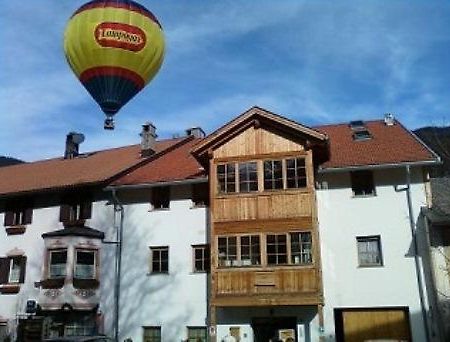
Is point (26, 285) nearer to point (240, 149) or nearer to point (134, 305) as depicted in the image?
point (134, 305)

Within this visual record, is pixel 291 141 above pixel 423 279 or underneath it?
above

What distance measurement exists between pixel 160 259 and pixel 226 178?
5.07m

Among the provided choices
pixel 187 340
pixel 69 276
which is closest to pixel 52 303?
pixel 69 276

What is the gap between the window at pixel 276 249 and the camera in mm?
21594

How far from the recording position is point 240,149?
2339 cm

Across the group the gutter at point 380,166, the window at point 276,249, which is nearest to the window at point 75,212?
the window at point 276,249

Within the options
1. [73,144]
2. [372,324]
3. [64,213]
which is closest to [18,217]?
[64,213]

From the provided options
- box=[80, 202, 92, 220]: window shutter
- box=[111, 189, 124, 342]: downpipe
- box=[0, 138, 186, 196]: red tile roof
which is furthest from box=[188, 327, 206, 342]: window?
box=[0, 138, 186, 196]: red tile roof

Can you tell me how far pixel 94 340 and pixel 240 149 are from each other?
1129cm

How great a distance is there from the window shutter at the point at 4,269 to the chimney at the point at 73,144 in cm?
841

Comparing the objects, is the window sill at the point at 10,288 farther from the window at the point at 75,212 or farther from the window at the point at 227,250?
the window at the point at 227,250

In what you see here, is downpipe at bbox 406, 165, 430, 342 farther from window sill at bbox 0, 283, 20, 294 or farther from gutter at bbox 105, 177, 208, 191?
window sill at bbox 0, 283, 20, 294

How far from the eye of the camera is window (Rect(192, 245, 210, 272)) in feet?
78.4

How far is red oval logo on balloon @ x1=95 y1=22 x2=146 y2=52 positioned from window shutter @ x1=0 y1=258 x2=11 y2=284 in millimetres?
13709
